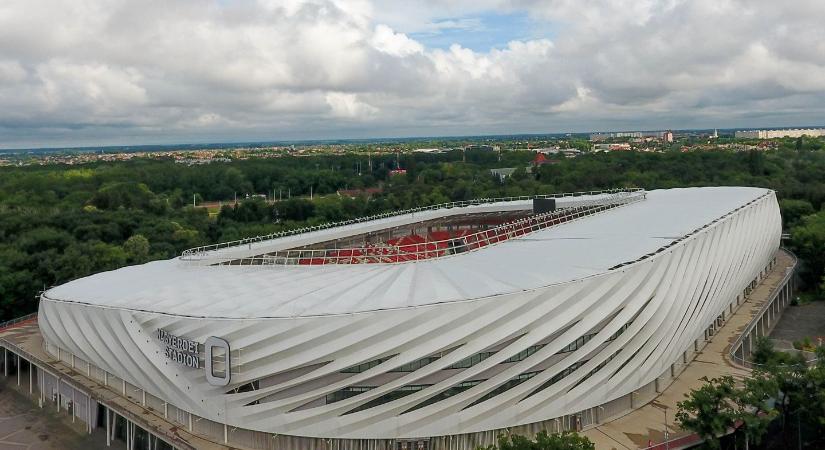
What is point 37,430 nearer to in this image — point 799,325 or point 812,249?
point 799,325

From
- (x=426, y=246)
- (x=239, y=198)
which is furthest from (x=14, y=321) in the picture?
(x=239, y=198)

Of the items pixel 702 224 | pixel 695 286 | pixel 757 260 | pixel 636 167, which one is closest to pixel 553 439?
pixel 695 286

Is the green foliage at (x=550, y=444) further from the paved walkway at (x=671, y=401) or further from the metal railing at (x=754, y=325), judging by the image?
the metal railing at (x=754, y=325)

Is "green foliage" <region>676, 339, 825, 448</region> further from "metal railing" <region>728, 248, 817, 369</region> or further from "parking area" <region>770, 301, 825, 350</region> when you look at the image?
"parking area" <region>770, 301, 825, 350</region>

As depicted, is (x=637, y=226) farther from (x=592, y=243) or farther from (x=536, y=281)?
(x=536, y=281)

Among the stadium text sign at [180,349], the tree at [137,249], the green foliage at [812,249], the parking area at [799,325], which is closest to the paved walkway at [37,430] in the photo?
the stadium text sign at [180,349]

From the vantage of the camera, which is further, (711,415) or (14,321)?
(14,321)
